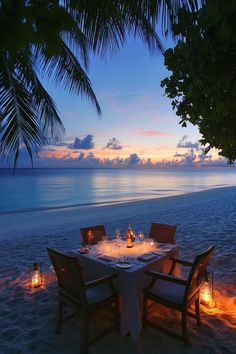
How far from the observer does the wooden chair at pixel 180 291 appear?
2.62 m

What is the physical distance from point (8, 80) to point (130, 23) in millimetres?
1800

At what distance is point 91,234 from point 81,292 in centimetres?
179

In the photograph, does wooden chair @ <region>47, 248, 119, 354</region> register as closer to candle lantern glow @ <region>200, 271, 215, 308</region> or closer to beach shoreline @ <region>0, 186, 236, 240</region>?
candle lantern glow @ <region>200, 271, 215, 308</region>

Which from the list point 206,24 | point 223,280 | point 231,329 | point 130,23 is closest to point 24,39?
point 206,24

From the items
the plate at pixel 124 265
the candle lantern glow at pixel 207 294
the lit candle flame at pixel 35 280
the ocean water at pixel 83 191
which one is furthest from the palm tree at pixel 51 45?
the ocean water at pixel 83 191

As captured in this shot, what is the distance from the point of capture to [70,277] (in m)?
2.68

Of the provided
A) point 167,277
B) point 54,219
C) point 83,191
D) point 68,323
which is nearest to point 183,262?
point 167,277

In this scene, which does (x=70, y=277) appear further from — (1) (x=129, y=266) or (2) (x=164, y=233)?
(2) (x=164, y=233)

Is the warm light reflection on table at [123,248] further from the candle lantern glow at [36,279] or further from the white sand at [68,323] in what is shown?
the candle lantern glow at [36,279]

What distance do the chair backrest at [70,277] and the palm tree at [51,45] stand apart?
173cm

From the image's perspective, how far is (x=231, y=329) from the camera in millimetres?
2811

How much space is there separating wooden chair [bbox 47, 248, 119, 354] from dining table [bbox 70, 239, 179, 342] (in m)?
0.11

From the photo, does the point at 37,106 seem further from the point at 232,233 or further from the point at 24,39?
the point at 232,233

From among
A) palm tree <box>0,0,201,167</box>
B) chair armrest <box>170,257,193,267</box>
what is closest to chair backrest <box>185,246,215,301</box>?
chair armrest <box>170,257,193,267</box>
